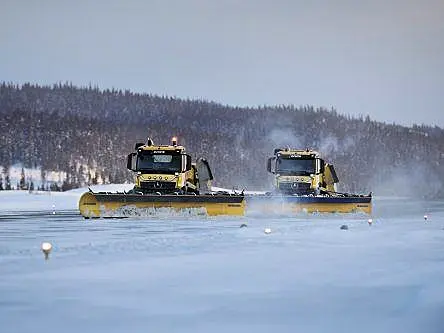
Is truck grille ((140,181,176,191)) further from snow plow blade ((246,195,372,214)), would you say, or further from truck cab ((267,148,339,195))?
truck cab ((267,148,339,195))

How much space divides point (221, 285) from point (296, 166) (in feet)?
77.2

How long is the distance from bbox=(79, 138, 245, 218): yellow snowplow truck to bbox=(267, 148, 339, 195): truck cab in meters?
5.27

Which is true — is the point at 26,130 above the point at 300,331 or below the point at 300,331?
above

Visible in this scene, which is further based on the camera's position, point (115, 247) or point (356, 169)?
point (356, 169)

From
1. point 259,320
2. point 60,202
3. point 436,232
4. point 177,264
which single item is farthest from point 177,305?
point 60,202

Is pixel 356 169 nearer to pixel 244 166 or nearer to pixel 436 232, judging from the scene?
pixel 244 166

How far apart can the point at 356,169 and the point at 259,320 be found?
183059mm

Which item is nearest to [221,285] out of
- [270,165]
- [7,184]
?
[270,165]

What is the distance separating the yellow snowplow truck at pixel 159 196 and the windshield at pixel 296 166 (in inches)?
211

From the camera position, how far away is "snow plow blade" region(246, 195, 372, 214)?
2833cm

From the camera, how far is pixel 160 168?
28.2 meters

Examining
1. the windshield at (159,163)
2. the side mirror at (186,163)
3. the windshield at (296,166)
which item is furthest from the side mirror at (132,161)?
the windshield at (296,166)

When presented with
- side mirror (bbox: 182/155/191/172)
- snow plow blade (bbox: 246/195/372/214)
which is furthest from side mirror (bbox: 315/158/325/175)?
side mirror (bbox: 182/155/191/172)

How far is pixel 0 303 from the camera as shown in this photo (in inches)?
305
